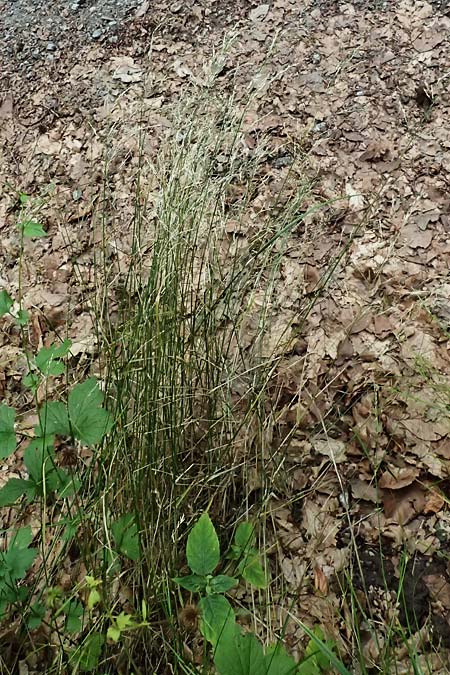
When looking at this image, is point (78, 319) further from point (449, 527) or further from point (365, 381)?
point (449, 527)

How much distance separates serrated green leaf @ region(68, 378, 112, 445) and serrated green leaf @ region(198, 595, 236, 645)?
0.45m

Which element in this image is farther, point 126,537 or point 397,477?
point 397,477

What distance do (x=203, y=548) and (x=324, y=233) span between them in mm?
1406

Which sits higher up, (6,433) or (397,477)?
(6,433)

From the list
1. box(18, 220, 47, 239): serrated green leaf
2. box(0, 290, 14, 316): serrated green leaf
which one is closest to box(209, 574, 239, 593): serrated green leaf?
box(0, 290, 14, 316): serrated green leaf

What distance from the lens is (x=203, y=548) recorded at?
1312 millimetres

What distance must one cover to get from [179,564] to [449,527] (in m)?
0.76

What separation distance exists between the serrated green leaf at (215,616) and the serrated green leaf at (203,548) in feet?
0.21

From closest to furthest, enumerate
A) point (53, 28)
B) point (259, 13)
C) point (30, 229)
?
point (30, 229) < point (259, 13) < point (53, 28)

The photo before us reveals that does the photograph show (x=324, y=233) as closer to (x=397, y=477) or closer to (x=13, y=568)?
(x=397, y=477)

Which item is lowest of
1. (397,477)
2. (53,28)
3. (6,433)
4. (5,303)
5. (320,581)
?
(320,581)

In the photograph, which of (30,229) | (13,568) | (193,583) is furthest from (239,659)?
(30,229)

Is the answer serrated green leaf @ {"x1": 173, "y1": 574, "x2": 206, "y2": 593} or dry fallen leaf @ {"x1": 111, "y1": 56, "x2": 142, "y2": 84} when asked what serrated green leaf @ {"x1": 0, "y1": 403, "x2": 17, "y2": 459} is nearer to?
serrated green leaf @ {"x1": 173, "y1": 574, "x2": 206, "y2": 593}

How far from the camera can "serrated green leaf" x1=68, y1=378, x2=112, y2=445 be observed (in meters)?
A: 1.46
